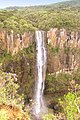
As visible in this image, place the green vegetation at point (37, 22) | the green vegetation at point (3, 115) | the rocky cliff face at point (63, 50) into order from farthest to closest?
the green vegetation at point (37, 22) → the rocky cliff face at point (63, 50) → the green vegetation at point (3, 115)

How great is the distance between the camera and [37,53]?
152ft

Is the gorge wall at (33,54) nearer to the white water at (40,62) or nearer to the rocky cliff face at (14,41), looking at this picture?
the rocky cliff face at (14,41)

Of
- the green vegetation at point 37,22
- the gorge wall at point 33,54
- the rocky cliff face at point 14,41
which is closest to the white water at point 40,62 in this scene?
the gorge wall at point 33,54

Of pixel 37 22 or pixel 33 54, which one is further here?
pixel 37 22

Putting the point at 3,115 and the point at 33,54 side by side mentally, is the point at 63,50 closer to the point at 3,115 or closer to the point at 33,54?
the point at 33,54

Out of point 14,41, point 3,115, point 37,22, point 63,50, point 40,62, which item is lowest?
point 40,62

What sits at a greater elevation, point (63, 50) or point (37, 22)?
point (37, 22)

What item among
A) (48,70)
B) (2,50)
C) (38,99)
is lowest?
(38,99)

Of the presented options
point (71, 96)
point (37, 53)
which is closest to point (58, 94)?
point (37, 53)

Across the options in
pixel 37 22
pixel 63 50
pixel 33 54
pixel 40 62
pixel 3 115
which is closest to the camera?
pixel 3 115

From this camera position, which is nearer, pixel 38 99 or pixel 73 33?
pixel 38 99

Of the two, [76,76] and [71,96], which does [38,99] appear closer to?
[76,76]

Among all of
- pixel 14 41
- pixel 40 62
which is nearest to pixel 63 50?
pixel 40 62

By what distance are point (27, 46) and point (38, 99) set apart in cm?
736
